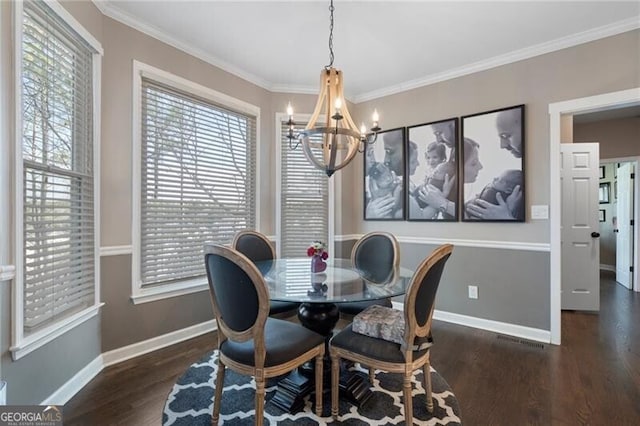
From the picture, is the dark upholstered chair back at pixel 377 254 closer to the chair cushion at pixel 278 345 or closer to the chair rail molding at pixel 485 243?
the chair cushion at pixel 278 345

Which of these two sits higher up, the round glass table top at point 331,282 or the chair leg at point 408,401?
the round glass table top at point 331,282

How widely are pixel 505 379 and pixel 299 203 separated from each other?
2606 millimetres

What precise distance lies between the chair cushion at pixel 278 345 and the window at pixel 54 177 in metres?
1.05

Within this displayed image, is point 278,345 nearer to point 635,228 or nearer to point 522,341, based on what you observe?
point 522,341

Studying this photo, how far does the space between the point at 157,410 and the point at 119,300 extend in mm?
988

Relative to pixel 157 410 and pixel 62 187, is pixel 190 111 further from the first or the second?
pixel 157 410

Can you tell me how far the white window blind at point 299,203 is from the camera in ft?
12.4

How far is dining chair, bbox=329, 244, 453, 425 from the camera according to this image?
1.58m

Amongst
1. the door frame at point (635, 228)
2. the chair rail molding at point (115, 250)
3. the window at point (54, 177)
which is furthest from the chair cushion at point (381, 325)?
the door frame at point (635, 228)

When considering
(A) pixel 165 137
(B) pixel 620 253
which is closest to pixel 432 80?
(A) pixel 165 137

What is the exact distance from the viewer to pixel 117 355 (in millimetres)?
2414

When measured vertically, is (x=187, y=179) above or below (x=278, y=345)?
above

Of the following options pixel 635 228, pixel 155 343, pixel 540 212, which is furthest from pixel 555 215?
pixel 155 343

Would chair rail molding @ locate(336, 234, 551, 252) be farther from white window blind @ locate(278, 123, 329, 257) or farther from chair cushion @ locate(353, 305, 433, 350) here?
chair cushion @ locate(353, 305, 433, 350)
